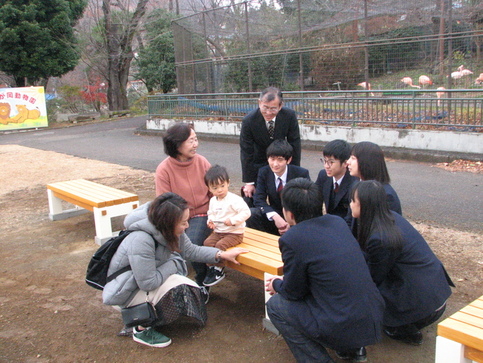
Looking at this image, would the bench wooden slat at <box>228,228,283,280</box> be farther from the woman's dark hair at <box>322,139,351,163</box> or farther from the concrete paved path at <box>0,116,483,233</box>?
the concrete paved path at <box>0,116,483,233</box>

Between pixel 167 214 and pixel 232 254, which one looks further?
pixel 232 254

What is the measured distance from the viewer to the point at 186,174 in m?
4.27

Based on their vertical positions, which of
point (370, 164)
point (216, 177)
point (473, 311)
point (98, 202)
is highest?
point (370, 164)

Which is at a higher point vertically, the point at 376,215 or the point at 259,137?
the point at 259,137

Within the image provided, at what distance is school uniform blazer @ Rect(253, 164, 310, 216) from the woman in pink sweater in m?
0.46

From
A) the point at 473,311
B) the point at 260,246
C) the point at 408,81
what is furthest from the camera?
the point at 408,81

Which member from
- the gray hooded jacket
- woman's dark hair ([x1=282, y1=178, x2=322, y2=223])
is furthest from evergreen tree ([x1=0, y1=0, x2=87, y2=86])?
woman's dark hair ([x1=282, y1=178, x2=322, y2=223])

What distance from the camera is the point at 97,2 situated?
992 inches

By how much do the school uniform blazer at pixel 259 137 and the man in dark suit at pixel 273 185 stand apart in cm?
37

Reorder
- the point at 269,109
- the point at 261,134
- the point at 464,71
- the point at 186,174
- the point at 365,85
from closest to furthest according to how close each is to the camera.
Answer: the point at 186,174 → the point at 269,109 → the point at 261,134 → the point at 464,71 → the point at 365,85

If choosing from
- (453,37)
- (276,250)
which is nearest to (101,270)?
(276,250)

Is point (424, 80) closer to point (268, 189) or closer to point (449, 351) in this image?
point (268, 189)

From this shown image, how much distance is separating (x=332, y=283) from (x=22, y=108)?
20.8 metres

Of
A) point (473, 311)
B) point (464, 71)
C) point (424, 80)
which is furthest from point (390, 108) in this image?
point (473, 311)
